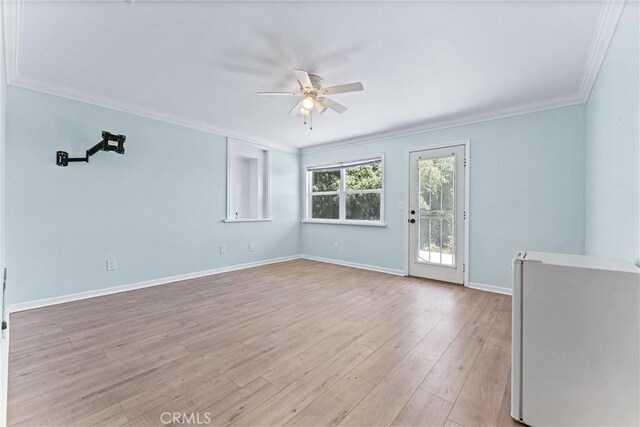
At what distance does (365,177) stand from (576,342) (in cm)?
396

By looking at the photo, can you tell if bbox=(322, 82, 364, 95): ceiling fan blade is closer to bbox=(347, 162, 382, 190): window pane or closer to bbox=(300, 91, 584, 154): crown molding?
bbox=(300, 91, 584, 154): crown molding

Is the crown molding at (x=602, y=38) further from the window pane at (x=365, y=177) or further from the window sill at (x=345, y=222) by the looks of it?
the window sill at (x=345, y=222)

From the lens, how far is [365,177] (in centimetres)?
501

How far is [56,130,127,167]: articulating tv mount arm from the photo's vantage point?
2.82 meters

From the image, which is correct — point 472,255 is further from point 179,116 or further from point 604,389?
point 179,116

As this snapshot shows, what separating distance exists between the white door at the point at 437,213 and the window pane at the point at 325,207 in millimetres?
1553

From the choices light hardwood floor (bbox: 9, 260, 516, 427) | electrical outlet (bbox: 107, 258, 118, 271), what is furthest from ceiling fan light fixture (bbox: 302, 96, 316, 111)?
electrical outlet (bbox: 107, 258, 118, 271)

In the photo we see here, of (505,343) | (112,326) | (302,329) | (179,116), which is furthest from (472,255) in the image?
(179,116)

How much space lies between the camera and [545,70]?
251cm

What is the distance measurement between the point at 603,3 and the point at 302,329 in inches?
120

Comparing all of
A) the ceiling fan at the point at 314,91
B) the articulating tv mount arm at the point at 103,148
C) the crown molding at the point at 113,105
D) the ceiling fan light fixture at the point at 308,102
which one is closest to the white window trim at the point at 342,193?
the crown molding at the point at 113,105


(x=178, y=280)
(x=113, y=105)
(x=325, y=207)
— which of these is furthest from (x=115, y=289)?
(x=325, y=207)

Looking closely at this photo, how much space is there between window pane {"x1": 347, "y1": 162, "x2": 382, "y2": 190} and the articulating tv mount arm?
3.51 meters

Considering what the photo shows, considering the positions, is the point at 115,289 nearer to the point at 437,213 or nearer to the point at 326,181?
the point at 326,181
